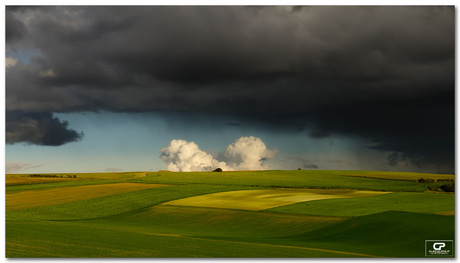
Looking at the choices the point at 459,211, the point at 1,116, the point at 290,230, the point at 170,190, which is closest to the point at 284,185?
the point at 170,190

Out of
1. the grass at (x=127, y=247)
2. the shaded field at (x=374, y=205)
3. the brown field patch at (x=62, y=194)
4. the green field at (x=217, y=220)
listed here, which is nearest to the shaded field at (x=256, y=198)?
the green field at (x=217, y=220)

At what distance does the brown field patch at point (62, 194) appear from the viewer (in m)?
51.0

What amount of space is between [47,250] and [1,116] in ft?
28.7

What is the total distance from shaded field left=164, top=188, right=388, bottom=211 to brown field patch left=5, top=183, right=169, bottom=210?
13.0 metres

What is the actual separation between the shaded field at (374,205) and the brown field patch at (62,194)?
26.0 m

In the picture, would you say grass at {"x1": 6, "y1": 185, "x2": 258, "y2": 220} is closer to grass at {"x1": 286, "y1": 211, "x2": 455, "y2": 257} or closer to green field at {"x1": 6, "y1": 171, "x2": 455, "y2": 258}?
green field at {"x1": 6, "y1": 171, "x2": 455, "y2": 258}

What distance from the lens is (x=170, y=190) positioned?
59.2m

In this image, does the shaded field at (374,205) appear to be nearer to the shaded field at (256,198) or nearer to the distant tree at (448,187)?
the shaded field at (256,198)

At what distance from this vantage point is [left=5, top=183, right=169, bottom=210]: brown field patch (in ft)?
167

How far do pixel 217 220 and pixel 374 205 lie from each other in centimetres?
1499

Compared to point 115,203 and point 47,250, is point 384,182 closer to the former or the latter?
Answer: point 115,203

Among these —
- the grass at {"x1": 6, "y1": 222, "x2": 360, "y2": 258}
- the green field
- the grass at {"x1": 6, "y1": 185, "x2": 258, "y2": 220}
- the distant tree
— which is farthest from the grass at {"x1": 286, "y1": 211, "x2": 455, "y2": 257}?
the distant tree

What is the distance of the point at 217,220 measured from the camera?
39719mm

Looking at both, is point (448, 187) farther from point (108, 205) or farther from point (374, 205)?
point (108, 205)
